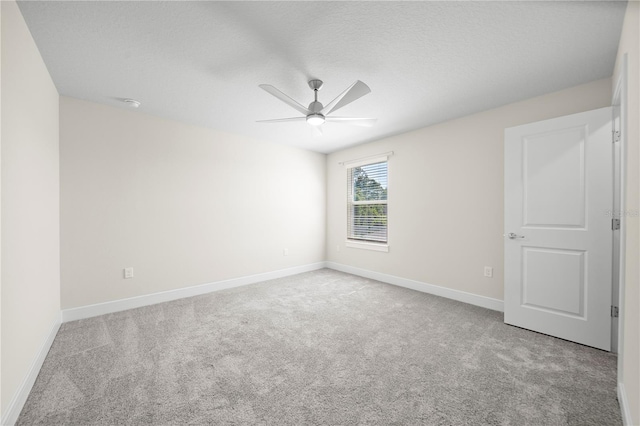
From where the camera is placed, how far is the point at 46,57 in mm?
2119

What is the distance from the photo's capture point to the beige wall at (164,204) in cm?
292

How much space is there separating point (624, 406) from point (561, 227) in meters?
1.48

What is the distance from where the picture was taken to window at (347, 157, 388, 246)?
15.0 ft

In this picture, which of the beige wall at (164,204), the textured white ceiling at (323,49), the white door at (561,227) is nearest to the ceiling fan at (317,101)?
the textured white ceiling at (323,49)

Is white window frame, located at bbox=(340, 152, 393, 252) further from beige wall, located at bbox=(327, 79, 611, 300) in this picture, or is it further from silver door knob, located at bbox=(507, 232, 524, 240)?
silver door knob, located at bbox=(507, 232, 524, 240)

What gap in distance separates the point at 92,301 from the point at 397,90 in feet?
13.3

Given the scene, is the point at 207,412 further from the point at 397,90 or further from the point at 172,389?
the point at 397,90

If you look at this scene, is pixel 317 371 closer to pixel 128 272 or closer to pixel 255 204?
pixel 128 272

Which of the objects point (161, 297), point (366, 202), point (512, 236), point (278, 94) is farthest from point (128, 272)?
point (512, 236)

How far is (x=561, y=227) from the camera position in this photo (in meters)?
2.47

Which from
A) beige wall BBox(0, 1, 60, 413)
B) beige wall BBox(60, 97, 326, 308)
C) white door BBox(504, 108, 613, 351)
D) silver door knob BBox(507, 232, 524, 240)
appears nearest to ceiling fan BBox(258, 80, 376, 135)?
beige wall BBox(0, 1, 60, 413)

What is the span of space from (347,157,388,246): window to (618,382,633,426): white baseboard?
307cm

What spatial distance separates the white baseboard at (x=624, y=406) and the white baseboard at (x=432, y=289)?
151 centimetres

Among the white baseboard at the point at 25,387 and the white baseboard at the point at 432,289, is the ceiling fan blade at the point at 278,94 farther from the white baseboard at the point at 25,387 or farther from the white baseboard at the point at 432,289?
the white baseboard at the point at 432,289
